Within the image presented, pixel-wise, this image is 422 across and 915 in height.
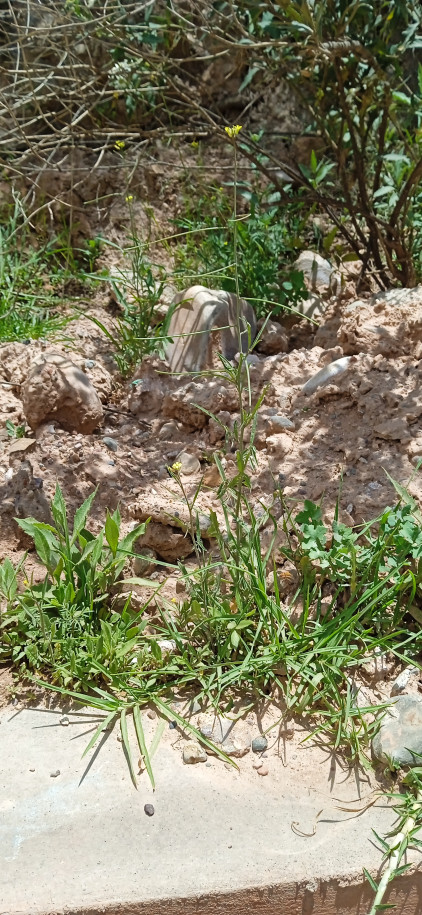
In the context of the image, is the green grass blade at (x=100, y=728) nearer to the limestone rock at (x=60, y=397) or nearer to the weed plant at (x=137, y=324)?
the limestone rock at (x=60, y=397)

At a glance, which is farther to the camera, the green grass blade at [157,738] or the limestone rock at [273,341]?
the limestone rock at [273,341]

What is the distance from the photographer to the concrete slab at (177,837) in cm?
209

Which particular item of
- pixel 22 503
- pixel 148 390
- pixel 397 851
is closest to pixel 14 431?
pixel 22 503

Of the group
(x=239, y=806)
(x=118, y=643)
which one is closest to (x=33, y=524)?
(x=118, y=643)

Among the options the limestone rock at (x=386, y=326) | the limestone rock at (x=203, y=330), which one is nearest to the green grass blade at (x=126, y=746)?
the limestone rock at (x=203, y=330)

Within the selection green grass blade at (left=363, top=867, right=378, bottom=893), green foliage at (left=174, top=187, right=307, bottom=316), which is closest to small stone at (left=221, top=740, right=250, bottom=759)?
green grass blade at (left=363, top=867, right=378, bottom=893)

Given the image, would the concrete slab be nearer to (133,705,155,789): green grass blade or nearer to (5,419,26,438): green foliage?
(133,705,155,789): green grass blade

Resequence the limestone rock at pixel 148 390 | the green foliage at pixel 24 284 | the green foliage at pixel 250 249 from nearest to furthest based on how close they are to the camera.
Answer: the limestone rock at pixel 148 390 < the green foliage at pixel 250 249 < the green foliage at pixel 24 284

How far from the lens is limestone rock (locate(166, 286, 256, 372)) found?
3.57m

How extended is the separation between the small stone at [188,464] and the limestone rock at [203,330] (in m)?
0.45

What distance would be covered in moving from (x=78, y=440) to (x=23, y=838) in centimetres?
151

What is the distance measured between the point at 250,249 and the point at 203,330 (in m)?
0.66

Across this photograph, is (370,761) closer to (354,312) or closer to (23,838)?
(23,838)

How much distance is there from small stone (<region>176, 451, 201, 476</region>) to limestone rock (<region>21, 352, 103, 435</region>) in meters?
0.41
